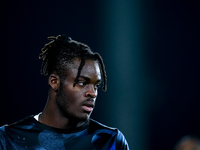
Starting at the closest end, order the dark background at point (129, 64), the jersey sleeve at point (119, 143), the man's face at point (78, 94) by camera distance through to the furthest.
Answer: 1. the man's face at point (78, 94)
2. the jersey sleeve at point (119, 143)
3. the dark background at point (129, 64)

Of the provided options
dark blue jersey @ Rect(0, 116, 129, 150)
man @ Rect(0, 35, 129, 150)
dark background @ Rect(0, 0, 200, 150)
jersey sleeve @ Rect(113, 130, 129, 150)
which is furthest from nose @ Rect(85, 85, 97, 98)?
dark background @ Rect(0, 0, 200, 150)

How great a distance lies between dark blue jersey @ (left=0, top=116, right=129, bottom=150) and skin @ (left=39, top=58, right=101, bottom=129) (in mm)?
45

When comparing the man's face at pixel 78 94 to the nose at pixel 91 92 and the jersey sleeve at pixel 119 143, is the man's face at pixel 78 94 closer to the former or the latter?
→ the nose at pixel 91 92

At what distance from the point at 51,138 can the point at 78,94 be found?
302 mm

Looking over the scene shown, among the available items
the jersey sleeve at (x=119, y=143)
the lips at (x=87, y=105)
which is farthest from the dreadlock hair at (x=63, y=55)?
the jersey sleeve at (x=119, y=143)

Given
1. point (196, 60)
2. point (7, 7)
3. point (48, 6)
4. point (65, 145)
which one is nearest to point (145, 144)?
point (196, 60)

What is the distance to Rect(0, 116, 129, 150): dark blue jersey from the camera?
4.80 feet

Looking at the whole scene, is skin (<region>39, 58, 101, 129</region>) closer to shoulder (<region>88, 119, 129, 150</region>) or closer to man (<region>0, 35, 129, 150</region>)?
man (<region>0, 35, 129, 150</region>)

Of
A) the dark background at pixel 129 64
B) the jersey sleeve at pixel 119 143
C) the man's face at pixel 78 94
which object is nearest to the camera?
the man's face at pixel 78 94

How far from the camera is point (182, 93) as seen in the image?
2662 mm

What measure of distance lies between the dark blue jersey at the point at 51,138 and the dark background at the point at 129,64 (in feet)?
2.81

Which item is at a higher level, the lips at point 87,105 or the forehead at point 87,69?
the forehead at point 87,69

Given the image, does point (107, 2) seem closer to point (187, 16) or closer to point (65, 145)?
point (187, 16)

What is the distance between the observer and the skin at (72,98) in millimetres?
1450
